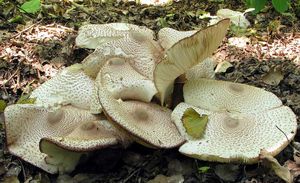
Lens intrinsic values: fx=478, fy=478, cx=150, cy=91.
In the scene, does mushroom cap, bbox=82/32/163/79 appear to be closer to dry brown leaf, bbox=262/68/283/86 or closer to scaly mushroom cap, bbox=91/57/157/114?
scaly mushroom cap, bbox=91/57/157/114

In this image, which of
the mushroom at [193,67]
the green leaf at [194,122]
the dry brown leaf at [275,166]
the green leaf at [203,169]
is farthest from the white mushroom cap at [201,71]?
the dry brown leaf at [275,166]

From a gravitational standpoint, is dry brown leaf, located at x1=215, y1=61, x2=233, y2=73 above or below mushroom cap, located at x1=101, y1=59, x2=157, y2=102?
below

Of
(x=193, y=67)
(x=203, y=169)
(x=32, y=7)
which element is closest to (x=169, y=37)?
(x=193, y=67)

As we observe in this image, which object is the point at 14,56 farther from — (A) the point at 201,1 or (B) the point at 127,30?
(A) the point at 201,1

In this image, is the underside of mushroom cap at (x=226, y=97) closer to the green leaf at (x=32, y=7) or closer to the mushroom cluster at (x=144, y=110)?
the mushroom cluster at (x=144, y=110)

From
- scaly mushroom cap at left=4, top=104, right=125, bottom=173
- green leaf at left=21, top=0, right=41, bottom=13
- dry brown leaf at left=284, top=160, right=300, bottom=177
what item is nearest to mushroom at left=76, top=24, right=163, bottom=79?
scaly mushroom cap at left=4, top=104, right=125, bottom=173

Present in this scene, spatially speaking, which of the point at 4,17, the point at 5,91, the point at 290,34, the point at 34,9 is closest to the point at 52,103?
the point at 5,91
